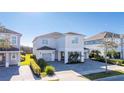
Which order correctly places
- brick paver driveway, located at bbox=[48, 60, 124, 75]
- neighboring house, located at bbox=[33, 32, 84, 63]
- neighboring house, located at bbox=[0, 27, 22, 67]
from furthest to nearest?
1. neighboring house, located at bbox=[33, 32, 84, 63]
2. neighboring house, located at bbox=[0, 27, 22, 67]
3. brick paver driveway, located at bbox=[48, 60, 124, 75]

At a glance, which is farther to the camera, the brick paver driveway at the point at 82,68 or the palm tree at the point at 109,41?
the palm tree at the point at 109,41

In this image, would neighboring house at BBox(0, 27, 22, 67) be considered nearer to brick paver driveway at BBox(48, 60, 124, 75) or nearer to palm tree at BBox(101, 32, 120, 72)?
brick paver driveway at BBox(48, 60, 124, 75)

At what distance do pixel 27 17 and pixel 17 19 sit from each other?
64 cm

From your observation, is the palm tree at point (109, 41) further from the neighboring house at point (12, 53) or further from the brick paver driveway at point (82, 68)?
the neighboring house at point (12, 53)

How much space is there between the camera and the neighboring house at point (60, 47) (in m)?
17.2

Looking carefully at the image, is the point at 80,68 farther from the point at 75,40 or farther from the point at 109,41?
the point at 75,40

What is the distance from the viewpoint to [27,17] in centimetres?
976

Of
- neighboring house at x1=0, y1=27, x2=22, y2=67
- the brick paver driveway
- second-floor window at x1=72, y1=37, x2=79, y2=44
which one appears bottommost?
the brick paver driveway

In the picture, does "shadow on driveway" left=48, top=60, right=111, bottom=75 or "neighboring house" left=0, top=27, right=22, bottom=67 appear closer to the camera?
"shadow on driveway" left=48, top=60, right=111, bottom=75

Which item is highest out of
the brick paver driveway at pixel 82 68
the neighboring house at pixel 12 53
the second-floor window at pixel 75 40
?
the second-floor window at pixel 75 40

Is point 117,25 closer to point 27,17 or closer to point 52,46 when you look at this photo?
point 27,17

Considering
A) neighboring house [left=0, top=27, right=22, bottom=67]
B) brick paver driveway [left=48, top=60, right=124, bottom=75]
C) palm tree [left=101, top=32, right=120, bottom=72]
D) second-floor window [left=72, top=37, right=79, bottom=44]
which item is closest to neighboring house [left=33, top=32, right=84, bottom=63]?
second-floor window [left=72, top=37, right=79, bottom=44]

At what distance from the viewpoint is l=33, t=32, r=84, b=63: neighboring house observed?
17156 millimetres

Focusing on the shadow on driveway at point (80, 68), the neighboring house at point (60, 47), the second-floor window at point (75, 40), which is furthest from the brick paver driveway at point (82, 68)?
the second-floor window at point (75, 40)
